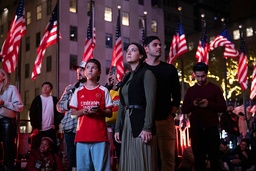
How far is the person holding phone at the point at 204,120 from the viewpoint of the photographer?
23.1ft

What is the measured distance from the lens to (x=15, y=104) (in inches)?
309

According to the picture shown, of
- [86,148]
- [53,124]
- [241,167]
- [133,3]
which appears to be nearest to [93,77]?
[86,148]

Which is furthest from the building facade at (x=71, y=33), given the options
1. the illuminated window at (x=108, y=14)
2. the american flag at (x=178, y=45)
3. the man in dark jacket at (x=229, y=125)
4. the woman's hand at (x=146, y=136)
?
the woman's hand at (x=146, y=136)

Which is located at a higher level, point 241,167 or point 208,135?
point 208,135

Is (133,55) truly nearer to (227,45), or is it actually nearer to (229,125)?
(229,125)

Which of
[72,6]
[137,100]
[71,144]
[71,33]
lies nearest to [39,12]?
[72,6]

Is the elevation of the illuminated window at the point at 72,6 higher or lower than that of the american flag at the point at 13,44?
higher

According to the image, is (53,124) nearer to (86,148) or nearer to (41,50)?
(86,148)

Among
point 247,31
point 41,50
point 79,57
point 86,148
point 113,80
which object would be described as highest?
point 247,31

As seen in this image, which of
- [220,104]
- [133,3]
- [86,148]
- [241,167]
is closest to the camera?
[86,148]

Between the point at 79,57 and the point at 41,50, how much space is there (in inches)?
810

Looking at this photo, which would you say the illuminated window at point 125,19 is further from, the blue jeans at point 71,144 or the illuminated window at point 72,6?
the blue jeans at point 71,144

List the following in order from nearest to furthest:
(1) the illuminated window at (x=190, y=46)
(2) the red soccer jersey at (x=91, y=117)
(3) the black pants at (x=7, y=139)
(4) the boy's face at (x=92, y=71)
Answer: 1. (2) the red soccer jersey at (x=91, y=117)
2. (4) the boy's face at (x=92, y=71)
3. (3) the black pants at (x=7, y=139)
4. (1) the illuminated window at (x=190, y=46)

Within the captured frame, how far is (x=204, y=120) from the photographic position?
7.13 meters
